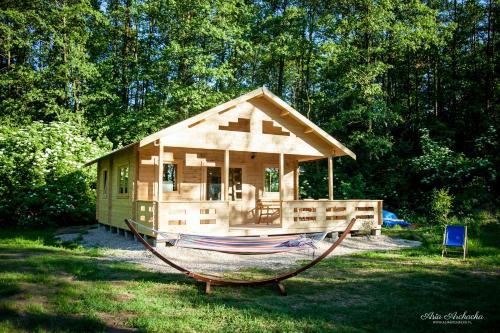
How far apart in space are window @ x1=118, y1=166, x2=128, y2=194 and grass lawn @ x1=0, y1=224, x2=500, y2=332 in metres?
4.71

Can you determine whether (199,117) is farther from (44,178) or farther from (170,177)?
(44,178)

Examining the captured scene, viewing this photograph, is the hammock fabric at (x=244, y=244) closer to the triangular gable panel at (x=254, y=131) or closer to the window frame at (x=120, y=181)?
the triangular gable panel at (x=254, y=131)

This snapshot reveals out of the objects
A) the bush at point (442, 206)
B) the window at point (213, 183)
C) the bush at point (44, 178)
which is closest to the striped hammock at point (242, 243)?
the window at point (213, 183)

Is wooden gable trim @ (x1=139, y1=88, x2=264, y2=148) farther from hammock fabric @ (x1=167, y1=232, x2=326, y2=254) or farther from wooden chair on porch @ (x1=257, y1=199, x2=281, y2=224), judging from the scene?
hammock fabric @ (x1=167, y1=232, x2=326, y2=254)

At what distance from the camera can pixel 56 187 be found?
16.8 meters

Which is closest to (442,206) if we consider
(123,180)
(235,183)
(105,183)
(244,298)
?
(235,183)

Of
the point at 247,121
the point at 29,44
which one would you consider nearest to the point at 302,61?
the point at 247,121

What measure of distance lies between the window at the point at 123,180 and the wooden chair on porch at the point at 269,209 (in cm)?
483

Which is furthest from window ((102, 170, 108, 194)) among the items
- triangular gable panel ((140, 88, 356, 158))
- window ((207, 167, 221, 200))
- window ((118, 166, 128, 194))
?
triangular gable panel ((140, 88, 356, 158))

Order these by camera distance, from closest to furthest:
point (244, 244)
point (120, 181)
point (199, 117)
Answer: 1. point (244, 244)
2. point (199, 117)
3. point (120, 181)

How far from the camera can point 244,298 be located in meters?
6.09

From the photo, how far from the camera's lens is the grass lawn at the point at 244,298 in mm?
4836

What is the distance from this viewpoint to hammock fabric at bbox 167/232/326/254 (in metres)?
7.06

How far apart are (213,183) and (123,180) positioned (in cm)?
320
